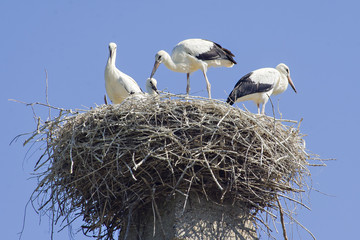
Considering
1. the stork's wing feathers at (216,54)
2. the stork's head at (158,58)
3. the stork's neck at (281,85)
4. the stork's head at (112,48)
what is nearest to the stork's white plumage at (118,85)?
the stork's head at (112,48)

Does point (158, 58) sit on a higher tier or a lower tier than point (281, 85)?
higher

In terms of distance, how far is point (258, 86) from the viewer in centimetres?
1132

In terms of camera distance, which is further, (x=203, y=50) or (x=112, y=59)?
(x=203, y=50)

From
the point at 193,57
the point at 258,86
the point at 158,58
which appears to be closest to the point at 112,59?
the point at 158,58

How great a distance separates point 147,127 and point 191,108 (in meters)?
0.65

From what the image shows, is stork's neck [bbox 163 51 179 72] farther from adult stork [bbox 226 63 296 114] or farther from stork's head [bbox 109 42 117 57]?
adult stork [bbox 226 63 296 114]

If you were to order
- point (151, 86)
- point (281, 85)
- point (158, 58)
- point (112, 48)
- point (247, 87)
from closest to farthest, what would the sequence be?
point (151, 86), point (112, 48), point (158, 58), point (247, 87), point (281, 85)

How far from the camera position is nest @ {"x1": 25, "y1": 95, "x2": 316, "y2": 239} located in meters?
7.36

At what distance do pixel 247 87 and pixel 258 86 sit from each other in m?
0.19

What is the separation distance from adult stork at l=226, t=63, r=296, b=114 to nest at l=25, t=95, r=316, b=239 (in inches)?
123

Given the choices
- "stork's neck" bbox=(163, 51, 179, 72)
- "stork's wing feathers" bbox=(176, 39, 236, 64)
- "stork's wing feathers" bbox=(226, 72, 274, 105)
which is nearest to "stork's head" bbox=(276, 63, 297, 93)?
"stork's wing feathers" bbox=(226, 72, 274, 105)

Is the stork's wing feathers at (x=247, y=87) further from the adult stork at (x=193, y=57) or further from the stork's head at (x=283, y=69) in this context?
the stork's head at (x=283, y=69)

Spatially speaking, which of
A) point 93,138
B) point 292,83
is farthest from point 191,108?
point 292,83

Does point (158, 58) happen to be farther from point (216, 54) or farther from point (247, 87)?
point (247, 87)
